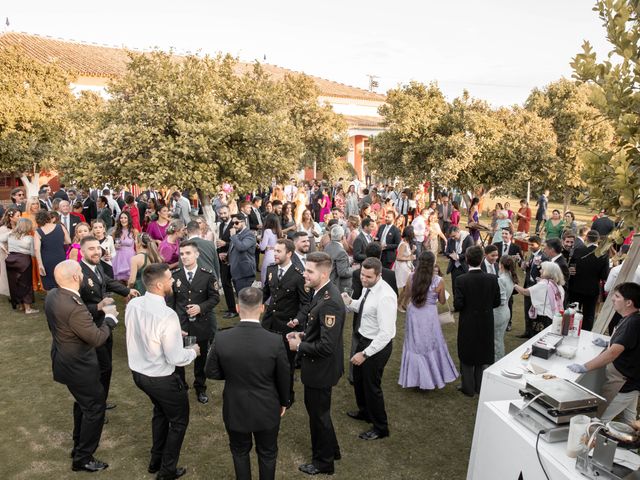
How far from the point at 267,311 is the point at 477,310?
2.56 metres

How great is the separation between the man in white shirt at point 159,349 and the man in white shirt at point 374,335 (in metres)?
1.66

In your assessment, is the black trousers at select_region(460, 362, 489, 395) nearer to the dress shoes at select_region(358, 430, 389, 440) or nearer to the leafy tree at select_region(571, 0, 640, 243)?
the dress shoes at select_region(358, 430, 389, 440)

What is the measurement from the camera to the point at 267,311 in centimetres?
582

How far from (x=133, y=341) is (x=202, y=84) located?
647 centimetres

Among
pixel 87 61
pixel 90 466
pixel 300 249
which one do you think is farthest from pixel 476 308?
pixel 87 61

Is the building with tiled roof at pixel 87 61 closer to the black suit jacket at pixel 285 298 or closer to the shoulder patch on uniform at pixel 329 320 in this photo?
the black suit jacket at pixel 285 298

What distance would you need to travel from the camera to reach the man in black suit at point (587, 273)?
292 inches

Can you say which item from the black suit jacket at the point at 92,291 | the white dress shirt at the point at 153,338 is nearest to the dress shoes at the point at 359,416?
the white dress shirt at the point at 153,338

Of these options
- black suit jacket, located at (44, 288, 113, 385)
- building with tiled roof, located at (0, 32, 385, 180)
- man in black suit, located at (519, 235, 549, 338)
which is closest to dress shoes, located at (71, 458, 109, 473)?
black suit jacket, located at (44, 288, 113, 385)

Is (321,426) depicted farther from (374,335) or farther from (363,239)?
(363,239)

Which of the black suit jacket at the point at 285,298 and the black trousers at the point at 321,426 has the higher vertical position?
the black suit jacket at the point at 285,298

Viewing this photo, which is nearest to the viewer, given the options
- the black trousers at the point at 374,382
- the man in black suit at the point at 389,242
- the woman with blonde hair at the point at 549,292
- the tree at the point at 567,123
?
the black trousers at the point at 374,382

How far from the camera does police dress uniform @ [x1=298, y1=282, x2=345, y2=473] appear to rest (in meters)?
4.17

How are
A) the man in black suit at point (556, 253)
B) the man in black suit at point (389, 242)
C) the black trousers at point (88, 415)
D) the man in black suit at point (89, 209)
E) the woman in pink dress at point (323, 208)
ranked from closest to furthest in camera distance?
1. the black trousers at point (88, 415)
2. the man in black suit at point (556, 253)
3. the man in black suit at point (389, 242)
4. the man in black suit at point (89, 209)
5. the woman in pink dress at point (323, 208)
